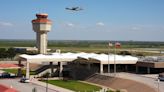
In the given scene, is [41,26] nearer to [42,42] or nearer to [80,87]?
[42,42]

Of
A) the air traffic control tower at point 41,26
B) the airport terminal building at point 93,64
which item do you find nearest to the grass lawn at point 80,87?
the airport terminal building at point 93,64

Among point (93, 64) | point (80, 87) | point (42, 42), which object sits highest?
point (42, 42)

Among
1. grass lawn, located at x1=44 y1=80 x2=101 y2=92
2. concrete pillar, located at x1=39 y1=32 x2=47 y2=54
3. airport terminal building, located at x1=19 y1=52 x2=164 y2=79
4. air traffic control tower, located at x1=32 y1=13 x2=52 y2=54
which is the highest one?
air traffic control tower, located at x1=32 y1=13 x2=52 y2=54

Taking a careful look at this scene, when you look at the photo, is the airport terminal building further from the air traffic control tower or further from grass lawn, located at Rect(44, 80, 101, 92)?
the air traffic control tower

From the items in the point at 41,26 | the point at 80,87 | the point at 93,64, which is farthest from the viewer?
the point at 41,26

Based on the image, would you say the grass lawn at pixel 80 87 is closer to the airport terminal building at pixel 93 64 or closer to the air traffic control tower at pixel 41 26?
the airport terminal building at pixel 93 64

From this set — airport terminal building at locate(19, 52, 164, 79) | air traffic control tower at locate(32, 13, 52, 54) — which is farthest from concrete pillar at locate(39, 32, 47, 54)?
airport terminal building at locate(19, 52, 164, 79)

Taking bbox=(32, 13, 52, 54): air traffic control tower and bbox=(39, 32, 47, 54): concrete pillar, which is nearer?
bbox=(32, 13, 52, 54): air traffic control tower

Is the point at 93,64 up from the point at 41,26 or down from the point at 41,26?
down

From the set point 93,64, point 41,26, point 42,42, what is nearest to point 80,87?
point 93,64

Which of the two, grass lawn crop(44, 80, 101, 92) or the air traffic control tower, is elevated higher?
the air traffic control tower

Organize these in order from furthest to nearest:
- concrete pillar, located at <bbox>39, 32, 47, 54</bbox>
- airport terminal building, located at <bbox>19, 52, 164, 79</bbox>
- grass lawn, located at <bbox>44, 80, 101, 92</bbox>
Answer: concrete pillar, located at <bbox>39, 32, 47, 54</bbox> → airport terminal building, located at <bbox>19, 52, 164, 79</bbox> → grass lawn, located at <bbox>44, 80, 101, 92</bbox>

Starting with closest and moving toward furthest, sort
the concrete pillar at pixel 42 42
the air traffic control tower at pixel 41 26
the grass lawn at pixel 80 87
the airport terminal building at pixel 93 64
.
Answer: the grass lawn at pixel 80 87 → the airport terminal building at pixel 93 64 → the air traffic control tower at pixel 41 26 → the concrete pillar at pixel 42 42

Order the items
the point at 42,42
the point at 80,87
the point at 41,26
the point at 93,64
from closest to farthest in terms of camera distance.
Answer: the point at 80,87, the point at 93,64, the point at 41,26, the point at 42,42
